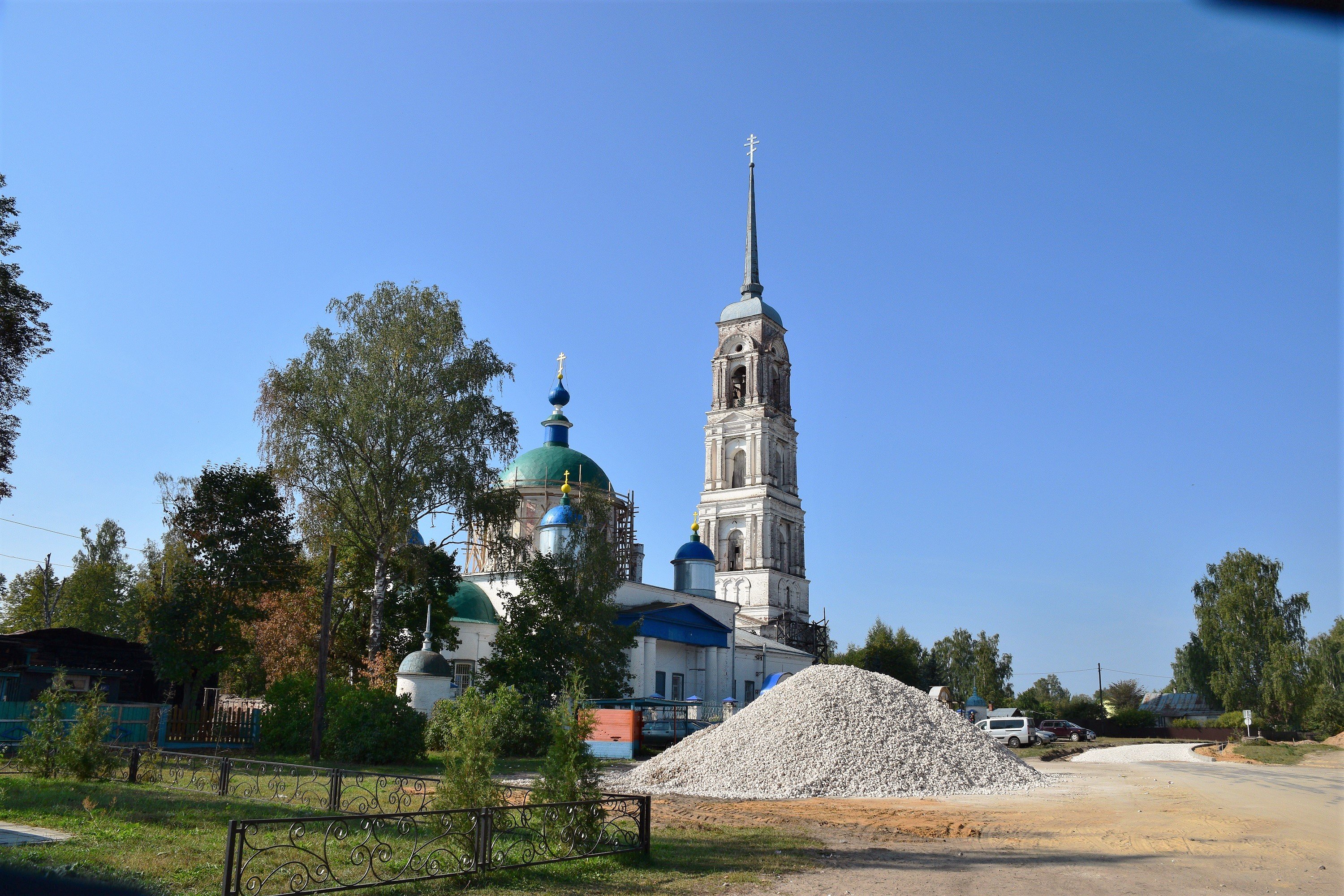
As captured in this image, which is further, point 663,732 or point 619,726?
point 663,732

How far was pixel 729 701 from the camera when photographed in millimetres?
35219

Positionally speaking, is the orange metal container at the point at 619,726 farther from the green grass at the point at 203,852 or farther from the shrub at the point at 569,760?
the shrub at the point at 569,760

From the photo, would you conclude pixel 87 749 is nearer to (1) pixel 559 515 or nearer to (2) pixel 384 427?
(2) pixel 384 427

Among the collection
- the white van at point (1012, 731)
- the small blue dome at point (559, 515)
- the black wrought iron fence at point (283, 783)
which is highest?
the small blue dome at point (559, 515)

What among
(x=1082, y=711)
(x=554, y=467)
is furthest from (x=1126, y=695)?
(x=554, y=467)

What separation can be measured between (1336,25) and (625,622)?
38846 mm

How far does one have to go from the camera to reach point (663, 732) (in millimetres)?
31781

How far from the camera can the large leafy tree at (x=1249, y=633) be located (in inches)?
2072

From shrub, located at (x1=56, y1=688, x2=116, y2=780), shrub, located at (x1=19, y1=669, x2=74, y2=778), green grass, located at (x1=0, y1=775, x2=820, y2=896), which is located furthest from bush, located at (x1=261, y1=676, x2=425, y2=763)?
green grass, located at (x1=0, y1=775, x2=820, y2=896)

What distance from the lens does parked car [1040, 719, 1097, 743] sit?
170 feet

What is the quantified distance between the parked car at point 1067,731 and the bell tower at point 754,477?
18.8 meters

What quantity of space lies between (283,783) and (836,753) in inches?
441

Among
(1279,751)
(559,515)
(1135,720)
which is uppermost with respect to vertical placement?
(559,515)

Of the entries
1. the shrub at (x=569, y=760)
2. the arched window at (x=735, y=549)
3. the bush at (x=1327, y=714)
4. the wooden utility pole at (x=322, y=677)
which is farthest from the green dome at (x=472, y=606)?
the bush at (x=1327, y=714)
